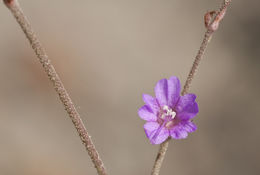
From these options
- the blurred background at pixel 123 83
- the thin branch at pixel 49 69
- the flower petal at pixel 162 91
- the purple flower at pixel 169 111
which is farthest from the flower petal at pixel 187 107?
the blurred background at pixel 123 83

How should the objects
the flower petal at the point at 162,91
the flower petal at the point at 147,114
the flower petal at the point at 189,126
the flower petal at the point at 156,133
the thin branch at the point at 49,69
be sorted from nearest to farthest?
the thin branch at the point at 49,69
the flower petal at the point at 156,133
the flower petal at the point at 189,126
the flower petal at the point at 147,114
the flower petal at the point at 162,91

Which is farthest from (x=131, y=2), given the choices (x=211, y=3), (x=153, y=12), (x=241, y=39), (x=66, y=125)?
(x=66, y=125)

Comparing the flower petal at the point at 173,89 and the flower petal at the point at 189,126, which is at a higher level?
the flower petal at the point at 173,89

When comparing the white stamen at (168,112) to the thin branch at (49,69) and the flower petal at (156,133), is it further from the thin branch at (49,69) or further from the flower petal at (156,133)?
the thin branch at (49,69)

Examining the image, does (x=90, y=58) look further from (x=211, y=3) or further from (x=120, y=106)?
(x=211, y=3)

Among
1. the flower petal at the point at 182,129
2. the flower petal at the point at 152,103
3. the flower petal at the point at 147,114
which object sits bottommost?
the flower petal at the point at 182,129

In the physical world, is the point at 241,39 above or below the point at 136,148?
above

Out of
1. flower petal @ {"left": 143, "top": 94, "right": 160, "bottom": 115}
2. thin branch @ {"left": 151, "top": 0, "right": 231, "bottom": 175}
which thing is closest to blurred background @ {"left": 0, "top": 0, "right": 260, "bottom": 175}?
flower petal @ {"left": 143, "top": 94, "right": 160, "bottom": 115}

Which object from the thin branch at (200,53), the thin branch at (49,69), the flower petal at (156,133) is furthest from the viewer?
the flower petal at (156,133)
